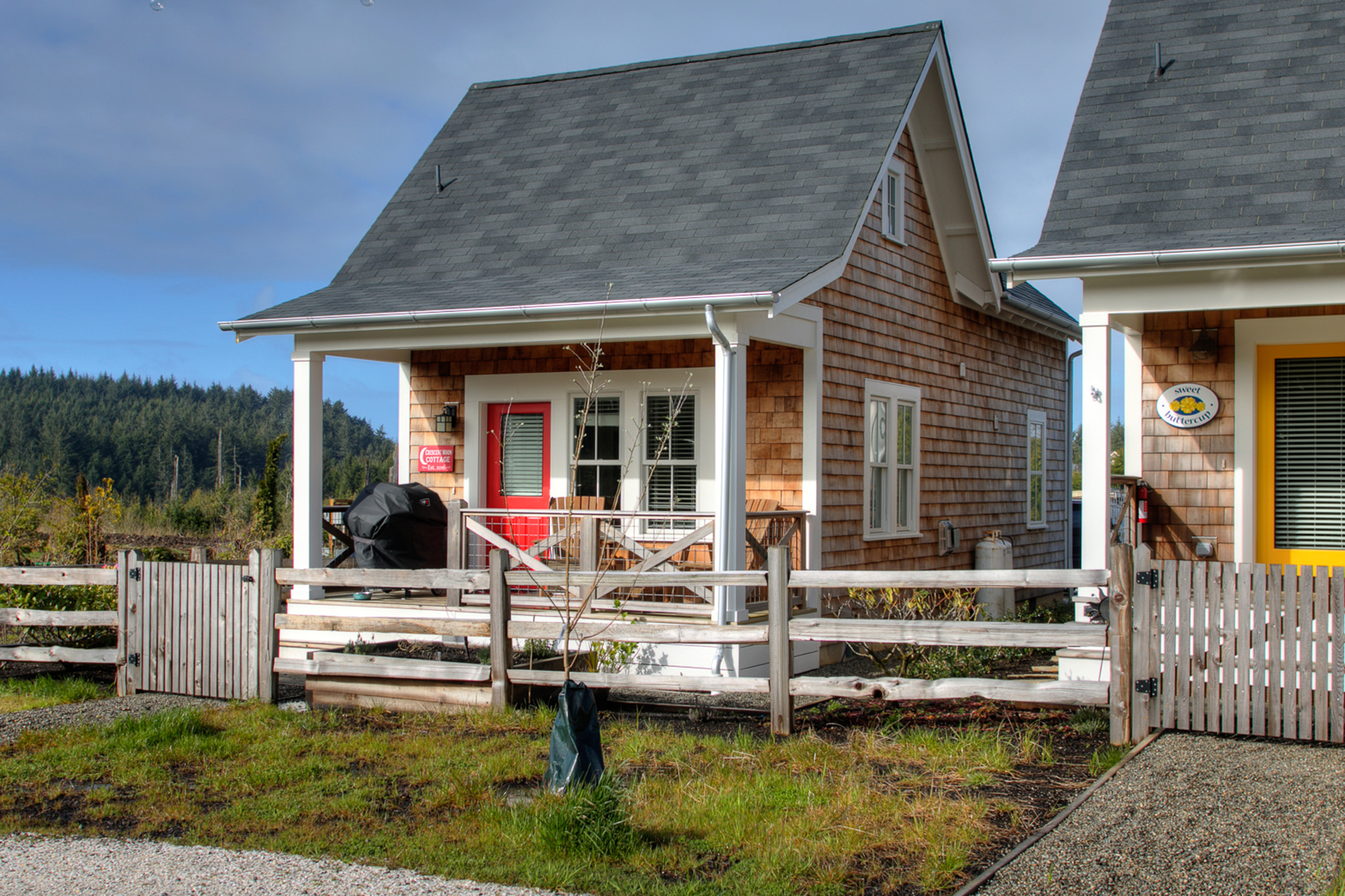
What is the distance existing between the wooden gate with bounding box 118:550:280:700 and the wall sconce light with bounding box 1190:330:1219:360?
7142 mm

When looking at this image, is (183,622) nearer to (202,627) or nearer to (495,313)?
(202,627)

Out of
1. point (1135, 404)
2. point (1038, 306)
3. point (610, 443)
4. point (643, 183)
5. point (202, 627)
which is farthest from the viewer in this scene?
point (1038, 306)

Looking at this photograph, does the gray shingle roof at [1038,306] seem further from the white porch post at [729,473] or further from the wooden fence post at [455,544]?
the wooden fence post at [455,544]

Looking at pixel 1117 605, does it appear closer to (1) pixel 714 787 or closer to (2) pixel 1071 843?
(2) pixel 1071 843

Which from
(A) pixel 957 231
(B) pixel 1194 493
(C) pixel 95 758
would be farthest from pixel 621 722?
(A) pixel 957 231

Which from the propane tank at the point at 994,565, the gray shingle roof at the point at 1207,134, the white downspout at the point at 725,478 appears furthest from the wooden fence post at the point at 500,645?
the propane tank at the point at 994,565

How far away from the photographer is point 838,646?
10.9 metres

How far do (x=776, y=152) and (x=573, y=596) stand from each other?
5.31 metres

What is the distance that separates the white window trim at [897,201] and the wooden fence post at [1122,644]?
6089 mm

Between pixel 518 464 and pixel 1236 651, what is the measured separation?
24.9 ft

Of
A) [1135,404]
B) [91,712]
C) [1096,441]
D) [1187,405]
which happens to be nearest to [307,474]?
[91,712]

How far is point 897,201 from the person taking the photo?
1233 centimetres

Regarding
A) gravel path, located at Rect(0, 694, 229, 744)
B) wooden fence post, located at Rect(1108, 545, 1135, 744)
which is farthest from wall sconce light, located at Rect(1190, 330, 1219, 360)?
gravel path, located at Rect(0, 694, 229, 744)

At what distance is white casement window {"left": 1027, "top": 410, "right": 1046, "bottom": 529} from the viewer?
15.8 meters
